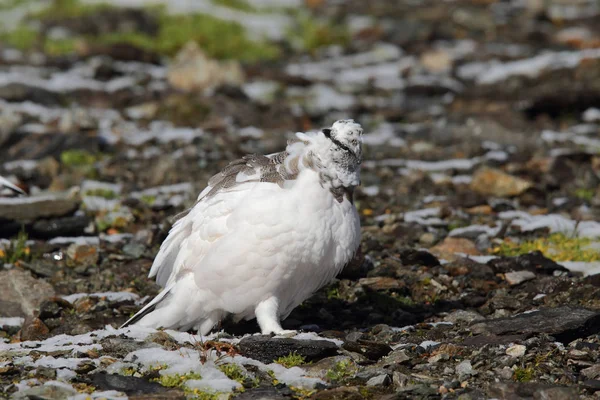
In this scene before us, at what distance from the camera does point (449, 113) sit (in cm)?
1450

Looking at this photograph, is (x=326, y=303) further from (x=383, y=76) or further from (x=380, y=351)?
(x=383, y=76)

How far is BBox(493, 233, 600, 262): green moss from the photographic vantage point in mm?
8055

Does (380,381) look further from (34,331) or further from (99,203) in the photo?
(99,203)

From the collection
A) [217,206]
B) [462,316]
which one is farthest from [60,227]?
[462,316]

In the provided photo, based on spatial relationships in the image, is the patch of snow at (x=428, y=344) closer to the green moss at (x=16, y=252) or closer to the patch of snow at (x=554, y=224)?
the patch of snow at (x=554, y=224)

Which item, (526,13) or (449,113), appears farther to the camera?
(526,13)

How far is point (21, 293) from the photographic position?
7277 mm

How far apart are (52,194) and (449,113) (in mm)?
6914

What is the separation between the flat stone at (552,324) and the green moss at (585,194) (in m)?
4.35

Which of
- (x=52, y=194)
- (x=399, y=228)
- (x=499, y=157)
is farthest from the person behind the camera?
(x=499, y=157)

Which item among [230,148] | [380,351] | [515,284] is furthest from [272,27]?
[380,351]

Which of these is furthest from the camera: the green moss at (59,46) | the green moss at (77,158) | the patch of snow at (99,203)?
the green moss at (59,46)

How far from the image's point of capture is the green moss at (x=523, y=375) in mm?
5184

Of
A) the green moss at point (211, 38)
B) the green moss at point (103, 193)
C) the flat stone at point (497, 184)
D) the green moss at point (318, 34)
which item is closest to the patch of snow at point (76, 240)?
the green moss at point (103, 193)
